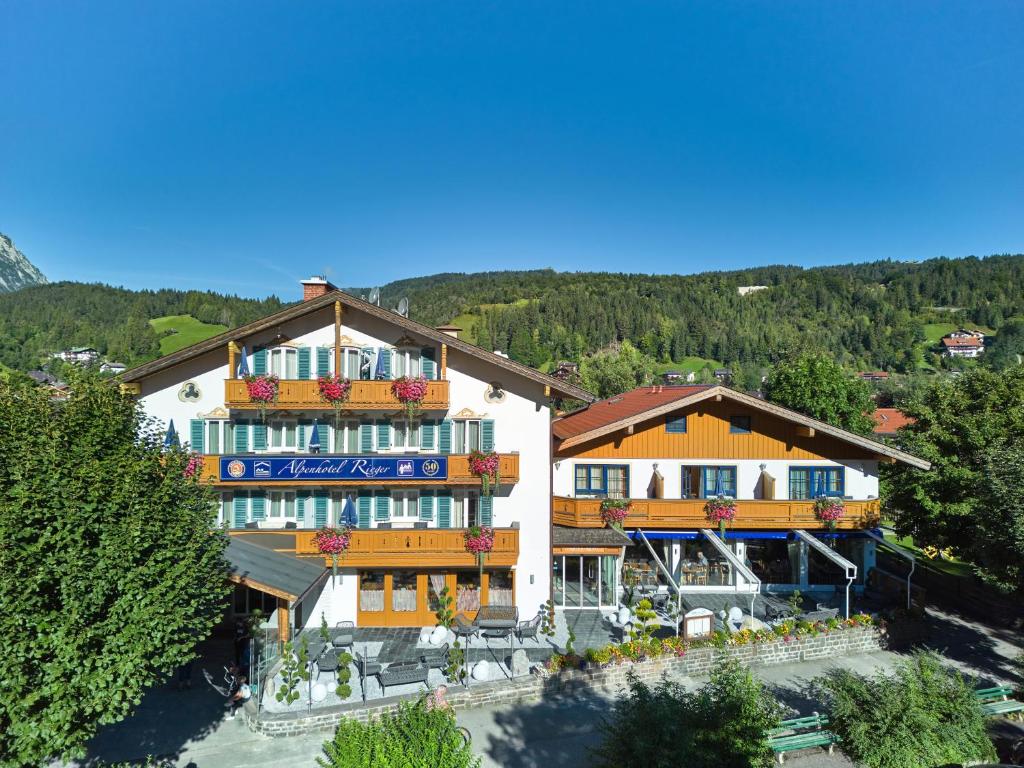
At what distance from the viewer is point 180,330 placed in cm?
13412

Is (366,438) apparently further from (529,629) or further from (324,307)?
(529,629)

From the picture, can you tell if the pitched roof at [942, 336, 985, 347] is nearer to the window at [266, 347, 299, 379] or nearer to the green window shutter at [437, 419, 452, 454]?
the green window shutter at [437, 419, 452, 454]

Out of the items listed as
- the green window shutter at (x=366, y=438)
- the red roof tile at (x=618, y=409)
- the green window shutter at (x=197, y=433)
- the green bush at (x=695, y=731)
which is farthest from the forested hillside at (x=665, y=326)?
the green bush at (x=695, y=731)

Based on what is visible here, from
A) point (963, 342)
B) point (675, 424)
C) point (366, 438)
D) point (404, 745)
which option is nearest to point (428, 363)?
point (366, 438)

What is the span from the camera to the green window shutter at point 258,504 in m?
19.5

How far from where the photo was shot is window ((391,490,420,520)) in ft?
65.2

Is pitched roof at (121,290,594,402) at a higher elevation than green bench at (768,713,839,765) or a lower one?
higher

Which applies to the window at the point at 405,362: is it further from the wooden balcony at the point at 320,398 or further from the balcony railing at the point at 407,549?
the balcony railing at the point at 407,549

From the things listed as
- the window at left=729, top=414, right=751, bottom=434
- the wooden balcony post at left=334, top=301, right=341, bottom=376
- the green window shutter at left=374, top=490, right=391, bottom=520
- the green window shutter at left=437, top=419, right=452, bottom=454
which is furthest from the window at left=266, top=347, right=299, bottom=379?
the window at left=729, top=414, right=751, bottom=434

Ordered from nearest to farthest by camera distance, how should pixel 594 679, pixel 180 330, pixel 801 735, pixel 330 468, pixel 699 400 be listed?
1. pixel 801 735
2. pixel 594 679
3. pixel 330 468
4. pixel 699 400
5. pixel 180 330

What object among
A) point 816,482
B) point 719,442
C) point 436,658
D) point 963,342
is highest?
point 963,342

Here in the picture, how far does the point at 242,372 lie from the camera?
18641 mm

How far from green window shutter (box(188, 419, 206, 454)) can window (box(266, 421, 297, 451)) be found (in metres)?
2.00

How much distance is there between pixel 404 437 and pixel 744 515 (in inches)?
489
